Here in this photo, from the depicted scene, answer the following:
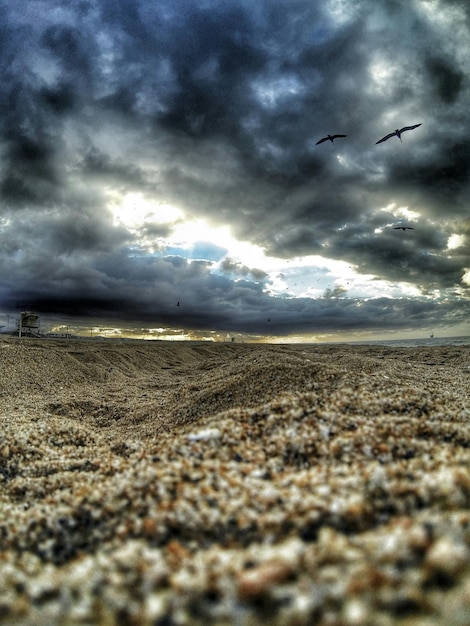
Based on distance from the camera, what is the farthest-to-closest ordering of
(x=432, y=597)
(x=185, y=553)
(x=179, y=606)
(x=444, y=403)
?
(x=444, y=403)
(x=185, y=553)
(x=179, y=606)
(x=432, y=597)

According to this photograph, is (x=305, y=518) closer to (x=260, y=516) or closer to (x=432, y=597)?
(x=260, y=516)

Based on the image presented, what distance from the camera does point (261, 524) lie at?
7.64 feet

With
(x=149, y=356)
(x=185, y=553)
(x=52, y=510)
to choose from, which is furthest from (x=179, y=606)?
(x=149, y=356)

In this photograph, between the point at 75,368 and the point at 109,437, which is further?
the point at 75,368

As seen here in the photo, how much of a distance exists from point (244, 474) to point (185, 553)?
1074mm

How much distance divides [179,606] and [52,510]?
2108 millimetres

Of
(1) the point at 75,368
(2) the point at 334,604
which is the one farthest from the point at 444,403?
(1) the point at 75,368

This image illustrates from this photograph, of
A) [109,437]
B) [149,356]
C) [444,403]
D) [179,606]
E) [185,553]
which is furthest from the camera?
[149,356]

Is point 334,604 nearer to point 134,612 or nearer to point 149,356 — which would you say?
point 134,612

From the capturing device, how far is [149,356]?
30469 mm

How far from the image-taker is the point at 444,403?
5520 millimetres

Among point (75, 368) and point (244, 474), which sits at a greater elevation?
point (244, 474)

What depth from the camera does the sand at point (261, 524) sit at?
1.71 m

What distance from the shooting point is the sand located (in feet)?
5.61
